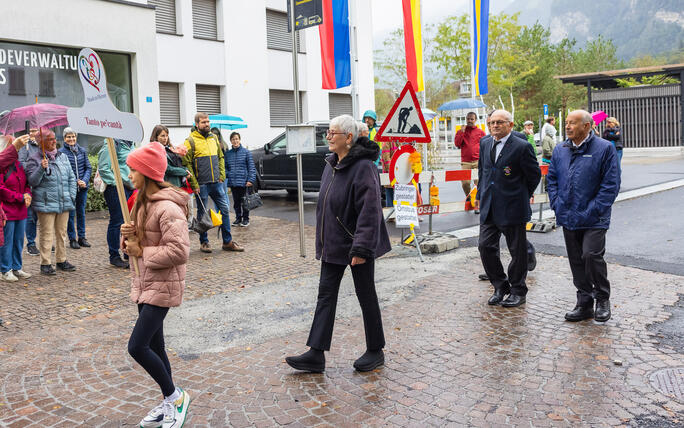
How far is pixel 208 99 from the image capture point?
2348 cm

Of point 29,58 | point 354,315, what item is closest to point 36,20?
point 29,58

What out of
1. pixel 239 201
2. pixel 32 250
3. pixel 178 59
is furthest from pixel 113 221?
pixel 178 59

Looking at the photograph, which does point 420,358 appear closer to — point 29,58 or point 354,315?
point 354,315

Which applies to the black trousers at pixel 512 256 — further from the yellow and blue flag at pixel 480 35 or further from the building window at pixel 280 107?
the building window at pixel 280 107

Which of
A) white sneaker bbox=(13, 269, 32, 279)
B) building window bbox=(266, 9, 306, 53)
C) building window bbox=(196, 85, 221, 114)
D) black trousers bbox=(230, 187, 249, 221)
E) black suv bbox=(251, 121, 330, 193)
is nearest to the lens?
white sneaker bbox=(13, 269, 32, 279)

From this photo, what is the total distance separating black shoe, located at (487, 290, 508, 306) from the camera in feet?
21.8

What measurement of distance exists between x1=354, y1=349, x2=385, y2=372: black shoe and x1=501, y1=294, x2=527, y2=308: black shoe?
2048 mm

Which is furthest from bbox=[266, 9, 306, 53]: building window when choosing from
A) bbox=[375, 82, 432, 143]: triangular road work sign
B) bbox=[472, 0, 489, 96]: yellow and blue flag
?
bbox=[375, 82, 432, 143]: triangular road work sign

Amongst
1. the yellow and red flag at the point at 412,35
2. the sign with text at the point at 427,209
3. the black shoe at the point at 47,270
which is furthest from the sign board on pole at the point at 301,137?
the yellow and red flag at the point at 412,35

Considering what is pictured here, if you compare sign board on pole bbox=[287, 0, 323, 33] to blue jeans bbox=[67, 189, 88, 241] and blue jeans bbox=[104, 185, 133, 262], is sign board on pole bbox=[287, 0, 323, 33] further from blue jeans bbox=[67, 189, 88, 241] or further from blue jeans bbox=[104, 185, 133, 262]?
blue jeans bbox=[67, 189, 88, 241]

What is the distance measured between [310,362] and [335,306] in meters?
0.46

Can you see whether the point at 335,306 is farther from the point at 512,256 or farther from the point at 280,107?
the point at 280,107

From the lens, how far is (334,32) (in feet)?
49.6

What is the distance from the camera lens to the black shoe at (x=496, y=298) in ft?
21.8
